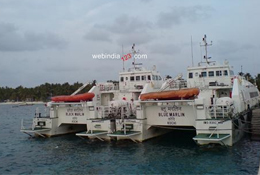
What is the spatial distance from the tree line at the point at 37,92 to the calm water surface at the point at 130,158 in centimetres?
10642

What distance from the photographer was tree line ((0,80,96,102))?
131 metres

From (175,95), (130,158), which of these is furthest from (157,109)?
(130,158)

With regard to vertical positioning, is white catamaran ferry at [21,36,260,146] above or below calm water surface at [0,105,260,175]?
above

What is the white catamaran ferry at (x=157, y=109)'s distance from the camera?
18.4m

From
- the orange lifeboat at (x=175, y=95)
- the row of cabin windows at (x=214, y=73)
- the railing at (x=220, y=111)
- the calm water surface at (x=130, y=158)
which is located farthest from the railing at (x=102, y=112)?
the row of cabin windows at (x=214, y=73)

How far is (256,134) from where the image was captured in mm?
20812

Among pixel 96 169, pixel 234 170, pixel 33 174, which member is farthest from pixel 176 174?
pixel 33 174

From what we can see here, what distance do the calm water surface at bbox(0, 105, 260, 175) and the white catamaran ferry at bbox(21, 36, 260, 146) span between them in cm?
97

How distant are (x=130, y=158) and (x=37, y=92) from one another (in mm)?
139612

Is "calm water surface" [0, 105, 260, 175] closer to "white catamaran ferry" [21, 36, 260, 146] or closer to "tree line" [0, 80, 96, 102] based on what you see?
"white catamaran ferry" [21, 36, 260, 146]

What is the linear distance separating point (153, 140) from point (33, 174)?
10863 millimetres

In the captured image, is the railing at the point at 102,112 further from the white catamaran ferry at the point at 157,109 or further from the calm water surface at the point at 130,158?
the calm water surface at the point at 130,158

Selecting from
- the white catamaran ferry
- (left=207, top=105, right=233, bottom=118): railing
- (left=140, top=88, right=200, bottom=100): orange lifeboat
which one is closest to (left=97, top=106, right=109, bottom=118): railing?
the white catamaran ferry

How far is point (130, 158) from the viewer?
16.8m
